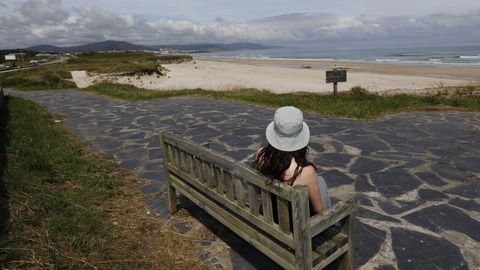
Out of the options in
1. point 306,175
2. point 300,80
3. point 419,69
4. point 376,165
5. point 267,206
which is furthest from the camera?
point 419,69

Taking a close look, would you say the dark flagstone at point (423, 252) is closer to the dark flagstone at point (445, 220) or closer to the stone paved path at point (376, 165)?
the stone paved path at point (376, 165)

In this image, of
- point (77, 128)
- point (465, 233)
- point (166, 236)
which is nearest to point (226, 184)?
point (166, 236)

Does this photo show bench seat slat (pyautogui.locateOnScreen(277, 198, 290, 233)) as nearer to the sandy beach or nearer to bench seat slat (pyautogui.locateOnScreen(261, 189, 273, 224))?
bench seat slat (pyautogui.locateOnScreen(261, 189, 273, 224))

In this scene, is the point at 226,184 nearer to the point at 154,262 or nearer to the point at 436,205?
the point at 154,262

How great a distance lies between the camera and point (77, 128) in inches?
372

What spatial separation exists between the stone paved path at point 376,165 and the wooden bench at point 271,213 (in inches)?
23.2

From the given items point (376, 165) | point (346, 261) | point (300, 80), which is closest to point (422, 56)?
point (300, 80)

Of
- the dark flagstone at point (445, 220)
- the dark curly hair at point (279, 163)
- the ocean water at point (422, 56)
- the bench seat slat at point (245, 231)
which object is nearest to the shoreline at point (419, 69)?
the ocean water at point (422, 56)

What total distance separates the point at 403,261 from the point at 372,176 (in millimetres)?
2065

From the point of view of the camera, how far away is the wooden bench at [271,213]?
244cm

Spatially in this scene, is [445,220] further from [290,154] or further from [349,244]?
[290,154]

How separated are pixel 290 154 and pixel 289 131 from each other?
0.20 meters

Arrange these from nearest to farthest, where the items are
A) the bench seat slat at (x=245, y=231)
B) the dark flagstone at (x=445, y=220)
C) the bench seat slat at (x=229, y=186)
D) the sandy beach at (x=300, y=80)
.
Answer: the bench seat slat at (x=245, y=231), the bench seat slat at (x=229, y=186), the dark flagstone at (x=445, y=220), the sandy beach at (x=300, y=80)

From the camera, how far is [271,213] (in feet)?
8.70
